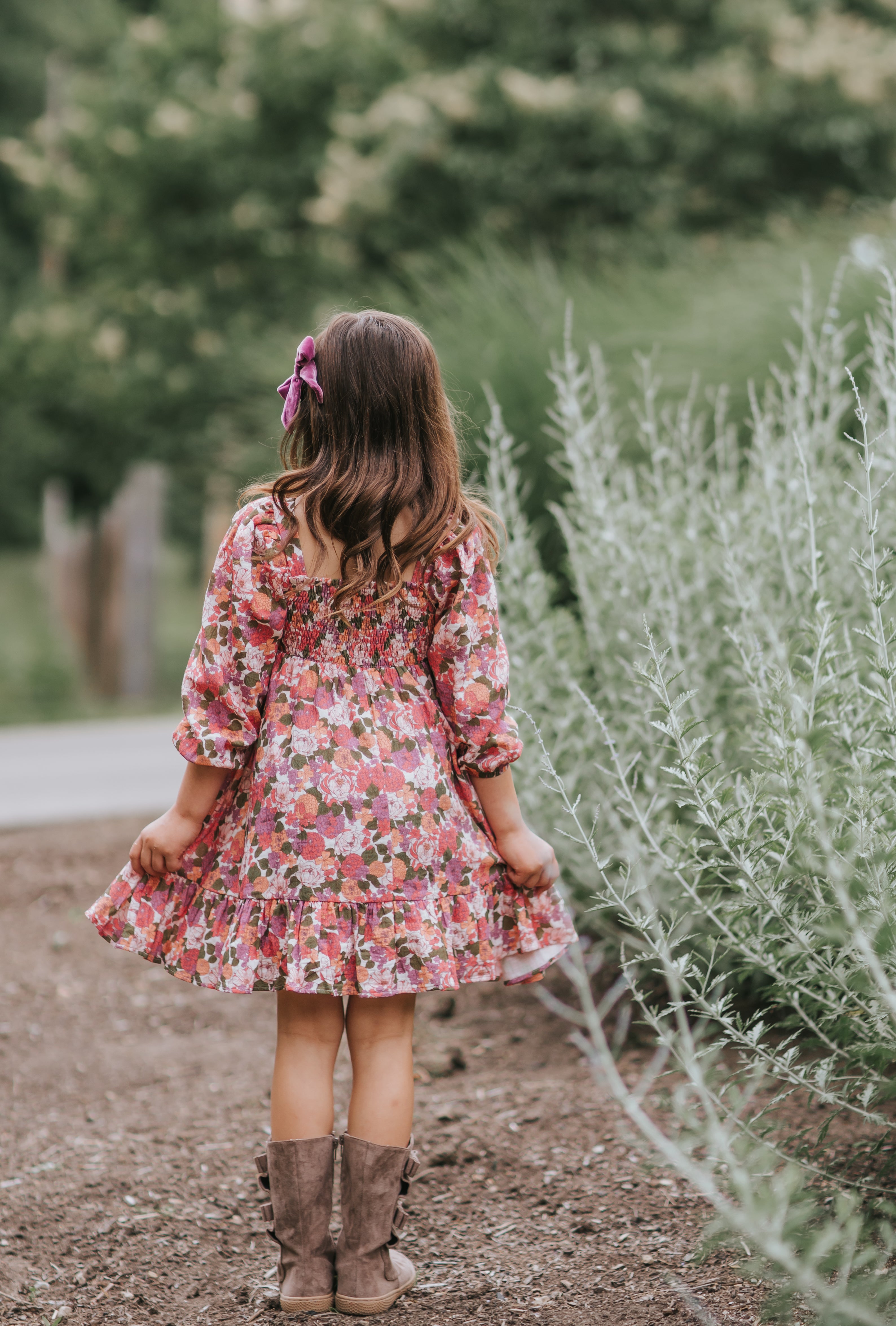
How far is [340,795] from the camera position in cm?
199

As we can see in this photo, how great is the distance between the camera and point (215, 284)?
8.48 m

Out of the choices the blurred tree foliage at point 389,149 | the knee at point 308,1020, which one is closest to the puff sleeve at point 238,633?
the knee at point 308,1020

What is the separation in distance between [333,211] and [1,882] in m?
4.80

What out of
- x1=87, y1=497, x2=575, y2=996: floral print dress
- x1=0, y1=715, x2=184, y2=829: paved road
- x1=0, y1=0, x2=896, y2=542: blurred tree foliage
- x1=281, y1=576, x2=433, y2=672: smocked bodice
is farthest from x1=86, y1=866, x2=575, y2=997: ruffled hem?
x1=0, y1=0, x2=896, y2=542: blurred tree foliage

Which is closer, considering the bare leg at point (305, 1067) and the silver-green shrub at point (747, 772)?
the silver-green shrub at point (747, 772)

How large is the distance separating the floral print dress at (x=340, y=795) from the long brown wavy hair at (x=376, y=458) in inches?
1.7

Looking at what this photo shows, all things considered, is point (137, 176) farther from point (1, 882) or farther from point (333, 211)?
point (1, 882)

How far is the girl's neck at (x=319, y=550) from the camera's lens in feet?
6.77

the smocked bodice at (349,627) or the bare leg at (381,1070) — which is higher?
the smocked bodice at (349,627)

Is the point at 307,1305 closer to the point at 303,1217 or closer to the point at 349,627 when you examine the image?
the point at 303,1217

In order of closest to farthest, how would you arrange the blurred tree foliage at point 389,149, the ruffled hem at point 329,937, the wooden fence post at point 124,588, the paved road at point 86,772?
the ruffled hem at point 329,937 → the paved road at point 86,772 → the blurred tree foliage at point 389,149 → the wooden fence post at point 124,588

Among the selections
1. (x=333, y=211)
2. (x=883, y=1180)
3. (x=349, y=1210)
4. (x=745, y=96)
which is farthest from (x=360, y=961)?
(x=745, y=96)

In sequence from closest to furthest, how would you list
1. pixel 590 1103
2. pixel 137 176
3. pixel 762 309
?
pixel 590 1103 < pixel 762 309 < pixel 137 176

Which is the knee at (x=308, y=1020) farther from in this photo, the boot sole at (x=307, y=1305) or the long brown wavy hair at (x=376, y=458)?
the long brown wavy hair at (x=376, y=458)
